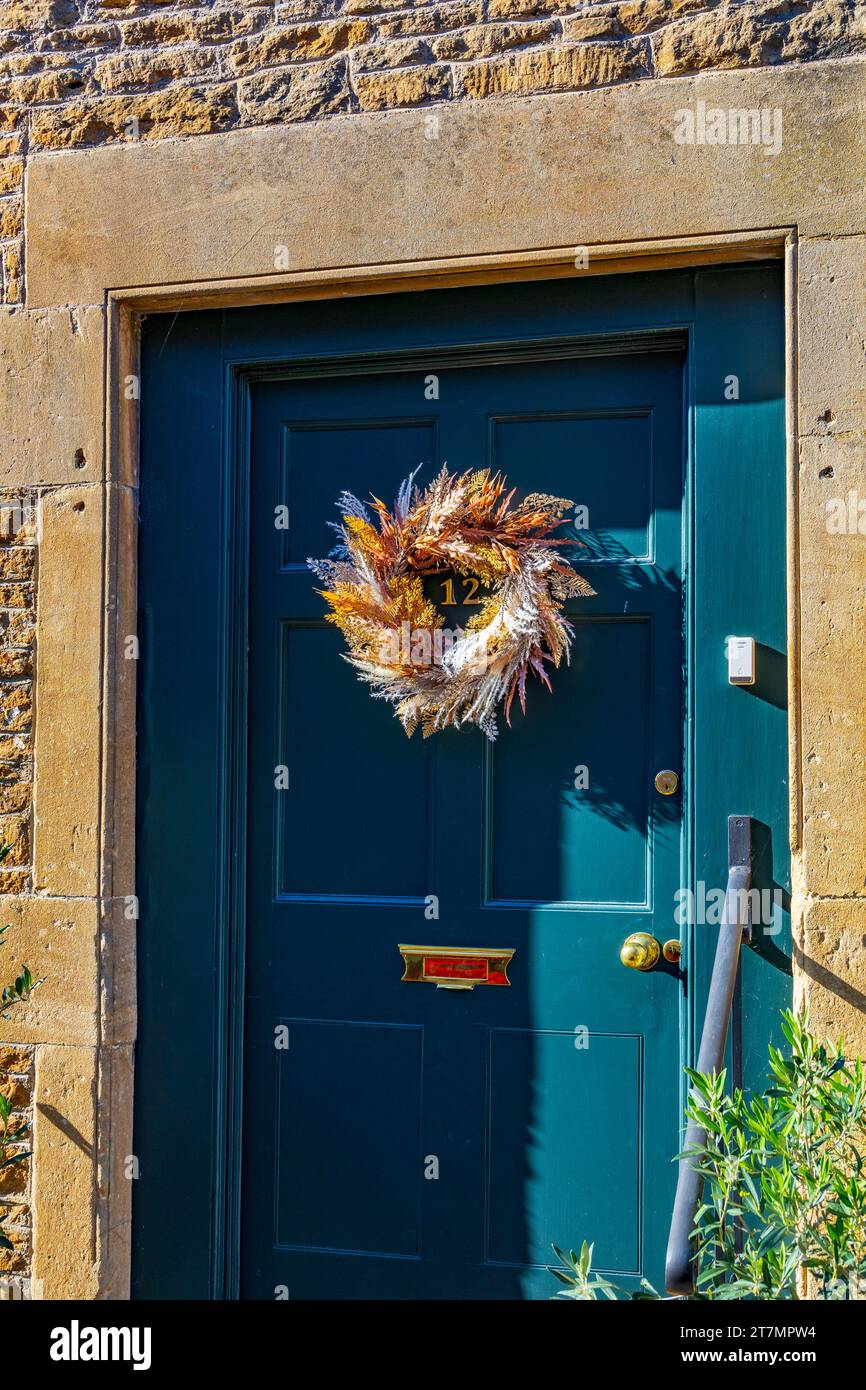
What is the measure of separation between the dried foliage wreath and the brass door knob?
23.9 inches

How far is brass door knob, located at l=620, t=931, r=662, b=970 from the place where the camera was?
2963 mm

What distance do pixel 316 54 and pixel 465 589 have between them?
142cm

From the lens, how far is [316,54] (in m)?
3.15

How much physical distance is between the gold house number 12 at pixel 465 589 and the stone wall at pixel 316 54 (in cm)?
118

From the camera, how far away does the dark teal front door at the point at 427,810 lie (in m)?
2.98

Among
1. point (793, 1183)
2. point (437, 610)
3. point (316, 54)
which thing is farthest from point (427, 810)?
point (316, 54)

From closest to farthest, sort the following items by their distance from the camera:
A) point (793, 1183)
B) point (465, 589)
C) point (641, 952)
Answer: point (793, 1183) < point (641, 952) < point (465, 589)

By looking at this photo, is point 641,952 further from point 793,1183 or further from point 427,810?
point 793,1183

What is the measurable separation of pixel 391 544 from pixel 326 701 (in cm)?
45

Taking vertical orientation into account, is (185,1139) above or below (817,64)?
below

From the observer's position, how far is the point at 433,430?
3203 millimetres

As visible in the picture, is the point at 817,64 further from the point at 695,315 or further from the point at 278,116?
the point at 278,116

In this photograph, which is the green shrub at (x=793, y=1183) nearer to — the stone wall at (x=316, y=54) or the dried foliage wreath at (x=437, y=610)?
the dried foliage wreath at (x=437, y=610)
